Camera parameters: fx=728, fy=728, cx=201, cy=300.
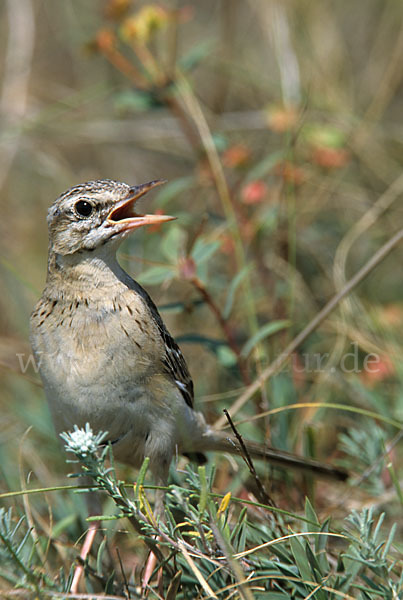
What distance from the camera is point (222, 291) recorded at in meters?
5.20

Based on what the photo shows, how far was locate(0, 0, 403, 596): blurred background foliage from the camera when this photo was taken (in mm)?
4102

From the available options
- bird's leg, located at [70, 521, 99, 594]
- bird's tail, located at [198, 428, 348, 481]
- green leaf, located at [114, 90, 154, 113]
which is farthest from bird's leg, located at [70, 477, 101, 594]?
green leaf, located at [114, 90, 154, 113]

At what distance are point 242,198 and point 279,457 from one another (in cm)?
180

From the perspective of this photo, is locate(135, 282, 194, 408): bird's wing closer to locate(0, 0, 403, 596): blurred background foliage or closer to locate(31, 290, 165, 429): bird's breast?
locate(31, 290, 165, 429): bird's breast

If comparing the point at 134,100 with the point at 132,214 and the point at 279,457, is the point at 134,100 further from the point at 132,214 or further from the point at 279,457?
the point at 279,457

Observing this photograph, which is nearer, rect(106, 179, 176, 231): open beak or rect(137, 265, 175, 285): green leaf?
rect(106, 179, 176, 231): open beak

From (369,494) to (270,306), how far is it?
1.65m

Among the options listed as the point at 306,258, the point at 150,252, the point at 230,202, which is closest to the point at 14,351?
the point at 150,252

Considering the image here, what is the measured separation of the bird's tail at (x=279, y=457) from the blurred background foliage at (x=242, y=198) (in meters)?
0.13

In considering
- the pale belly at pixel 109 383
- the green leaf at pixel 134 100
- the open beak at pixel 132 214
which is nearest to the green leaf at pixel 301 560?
the pale belly at pixel 109 383

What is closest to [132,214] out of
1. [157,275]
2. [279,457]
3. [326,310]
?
[157,275]

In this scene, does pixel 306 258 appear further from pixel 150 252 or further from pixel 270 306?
pixel 150 252

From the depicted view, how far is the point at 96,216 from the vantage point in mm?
3320

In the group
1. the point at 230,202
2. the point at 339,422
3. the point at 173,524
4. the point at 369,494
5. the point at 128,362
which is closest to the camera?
the point at 173,524
